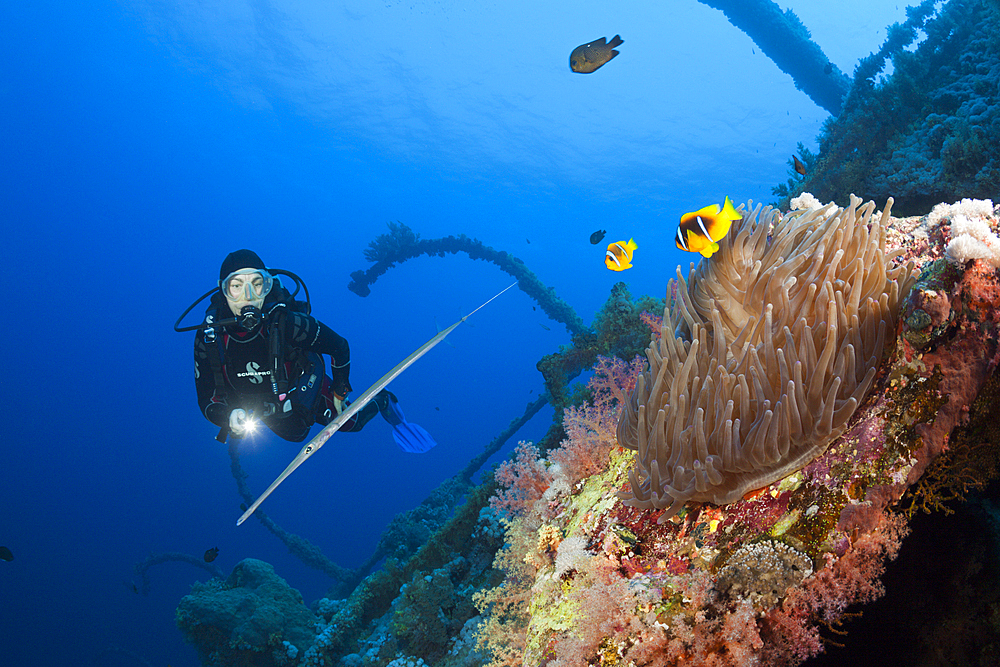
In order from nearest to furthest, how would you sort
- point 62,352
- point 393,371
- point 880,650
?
point 880,650
point 393,371
point 62,352

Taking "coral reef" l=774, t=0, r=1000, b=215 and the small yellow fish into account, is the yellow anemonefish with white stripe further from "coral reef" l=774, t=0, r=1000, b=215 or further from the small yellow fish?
"coral reef" l=774, t=0, r=1000, b=215

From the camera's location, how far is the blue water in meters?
41.2

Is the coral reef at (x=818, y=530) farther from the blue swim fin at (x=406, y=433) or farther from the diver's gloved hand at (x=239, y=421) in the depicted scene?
the diver's gloved hand at (x=239, y=421)

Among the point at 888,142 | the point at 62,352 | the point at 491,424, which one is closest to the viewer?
the point at 888,142

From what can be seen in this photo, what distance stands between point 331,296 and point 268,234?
18180 millimetres

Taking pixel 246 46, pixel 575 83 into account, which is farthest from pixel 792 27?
pixel 246 46

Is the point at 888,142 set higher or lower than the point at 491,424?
lower

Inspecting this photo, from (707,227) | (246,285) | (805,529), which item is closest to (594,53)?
(707,227)

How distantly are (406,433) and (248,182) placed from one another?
275 ft

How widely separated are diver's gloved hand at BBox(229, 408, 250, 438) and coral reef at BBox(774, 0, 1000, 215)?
373 inches

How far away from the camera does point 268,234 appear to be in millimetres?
85312

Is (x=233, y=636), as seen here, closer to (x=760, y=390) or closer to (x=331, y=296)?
(x=760, y=390)

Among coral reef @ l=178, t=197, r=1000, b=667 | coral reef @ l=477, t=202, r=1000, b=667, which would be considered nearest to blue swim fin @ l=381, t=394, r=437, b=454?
coral reef @ l=178, t=197, r=1000, b=667

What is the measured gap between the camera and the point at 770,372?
1770mm
